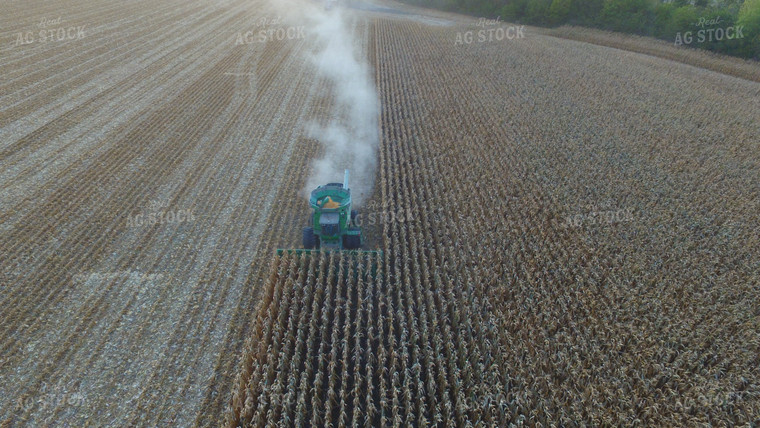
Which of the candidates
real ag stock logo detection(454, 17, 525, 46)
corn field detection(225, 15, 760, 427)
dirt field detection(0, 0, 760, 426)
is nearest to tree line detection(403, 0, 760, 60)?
real ag stock logo detection(454, 17, 525, 46)

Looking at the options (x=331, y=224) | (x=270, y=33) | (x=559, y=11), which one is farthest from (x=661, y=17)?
(x=331, y=224)

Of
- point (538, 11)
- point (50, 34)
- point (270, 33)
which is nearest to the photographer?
point (50, 34)

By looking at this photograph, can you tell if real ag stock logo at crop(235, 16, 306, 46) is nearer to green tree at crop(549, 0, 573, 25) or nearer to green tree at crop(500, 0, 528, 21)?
green tree at crop(500, 0, 528, 21)

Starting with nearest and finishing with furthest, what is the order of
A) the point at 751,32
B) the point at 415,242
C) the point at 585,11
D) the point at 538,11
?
the point at 415,242 → the point at 751,32 → the point at 585,11 → the point at 538,11

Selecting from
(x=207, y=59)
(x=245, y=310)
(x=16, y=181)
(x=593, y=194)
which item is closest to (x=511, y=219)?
(x=593, y=194)

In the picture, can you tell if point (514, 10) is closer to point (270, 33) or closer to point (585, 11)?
point (585, 11)

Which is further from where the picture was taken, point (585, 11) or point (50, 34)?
point (585, 11)

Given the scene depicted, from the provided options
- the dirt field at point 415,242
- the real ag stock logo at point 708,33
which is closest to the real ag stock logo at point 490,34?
the real ag stock logo at point 708,33
